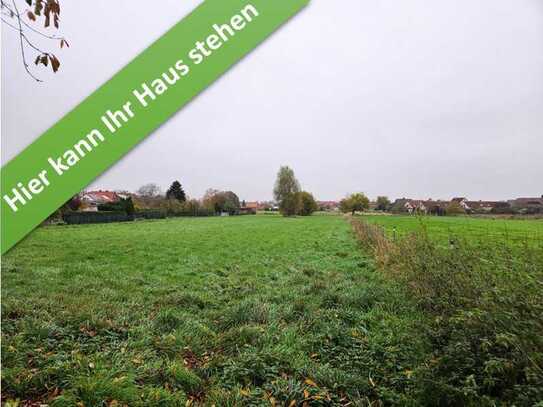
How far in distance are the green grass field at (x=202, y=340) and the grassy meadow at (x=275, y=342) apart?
2 centimetres

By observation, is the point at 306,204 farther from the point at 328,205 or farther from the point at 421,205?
the point at 421,205

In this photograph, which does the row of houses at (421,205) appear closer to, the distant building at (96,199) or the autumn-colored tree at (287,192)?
the distant building at (96,199)

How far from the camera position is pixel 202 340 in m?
3.83

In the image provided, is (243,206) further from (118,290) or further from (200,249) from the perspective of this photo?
(118,290)

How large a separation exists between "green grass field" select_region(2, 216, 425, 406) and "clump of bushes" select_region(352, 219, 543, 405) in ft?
1.09

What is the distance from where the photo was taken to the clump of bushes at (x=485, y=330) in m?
2.11

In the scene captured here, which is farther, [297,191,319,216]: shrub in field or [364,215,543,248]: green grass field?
[297,191,319,216]: shrub in field

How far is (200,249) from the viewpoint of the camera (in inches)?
502

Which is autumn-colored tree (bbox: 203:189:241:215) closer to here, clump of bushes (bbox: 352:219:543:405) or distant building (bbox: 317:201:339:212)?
distant building (bbox: 317:201:339:212)

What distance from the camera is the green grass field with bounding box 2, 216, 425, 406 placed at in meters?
2.71

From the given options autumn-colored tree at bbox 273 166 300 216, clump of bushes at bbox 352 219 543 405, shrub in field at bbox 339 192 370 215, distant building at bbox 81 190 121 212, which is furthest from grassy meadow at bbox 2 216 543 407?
shrub in field at bbox 339 192 370 215

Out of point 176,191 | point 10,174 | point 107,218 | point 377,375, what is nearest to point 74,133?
point 10,174

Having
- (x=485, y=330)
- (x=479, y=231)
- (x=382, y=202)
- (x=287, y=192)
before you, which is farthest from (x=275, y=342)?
(x=382, y=202)

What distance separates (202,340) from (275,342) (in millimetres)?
974
